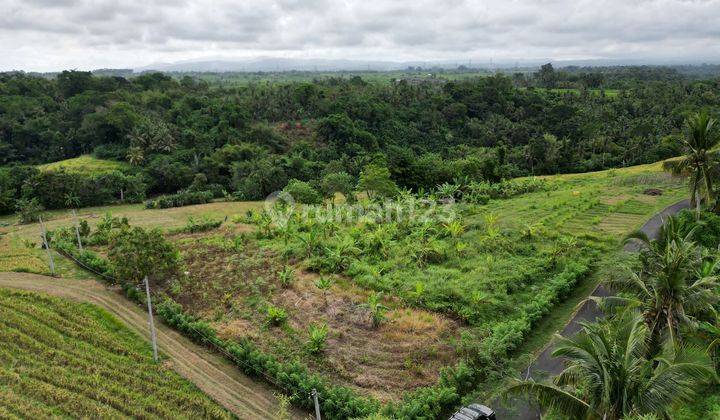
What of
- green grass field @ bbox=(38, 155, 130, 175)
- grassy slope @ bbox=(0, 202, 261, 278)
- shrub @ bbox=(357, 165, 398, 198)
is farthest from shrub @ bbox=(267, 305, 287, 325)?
green grass field @ bbox=(38, 155, 130, 175)

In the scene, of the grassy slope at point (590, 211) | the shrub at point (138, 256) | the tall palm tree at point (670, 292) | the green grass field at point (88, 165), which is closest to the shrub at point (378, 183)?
the grassy slope at point (590, 211)

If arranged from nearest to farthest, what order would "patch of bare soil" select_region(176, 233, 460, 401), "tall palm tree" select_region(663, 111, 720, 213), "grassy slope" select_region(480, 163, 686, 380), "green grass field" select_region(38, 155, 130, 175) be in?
"patch of bare soil" select_region(176, 233, 460, 401) < "grassy slope" select_region(480, 163, 686, 380) < "tall palm tree" select_region(663, 111, 720, 213) < "green grass field" select_region(38, 155, 130, 175)

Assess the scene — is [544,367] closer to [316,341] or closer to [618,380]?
[316,341]

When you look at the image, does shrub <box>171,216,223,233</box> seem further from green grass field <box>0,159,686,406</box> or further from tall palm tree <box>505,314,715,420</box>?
tall palm tree <box>505,314,715,420</box>

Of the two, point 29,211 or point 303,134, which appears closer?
point 29,211

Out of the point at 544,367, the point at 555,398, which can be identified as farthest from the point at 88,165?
the point at 555,398

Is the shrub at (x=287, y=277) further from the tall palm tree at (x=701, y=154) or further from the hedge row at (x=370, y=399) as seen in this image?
the tall palm tree at (x=701, y=154)

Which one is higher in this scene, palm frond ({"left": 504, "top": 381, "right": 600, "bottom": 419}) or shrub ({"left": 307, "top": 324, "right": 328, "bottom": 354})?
palm frond ({"left": 504, "top": 381, "right": 600, "bottom": 419})
